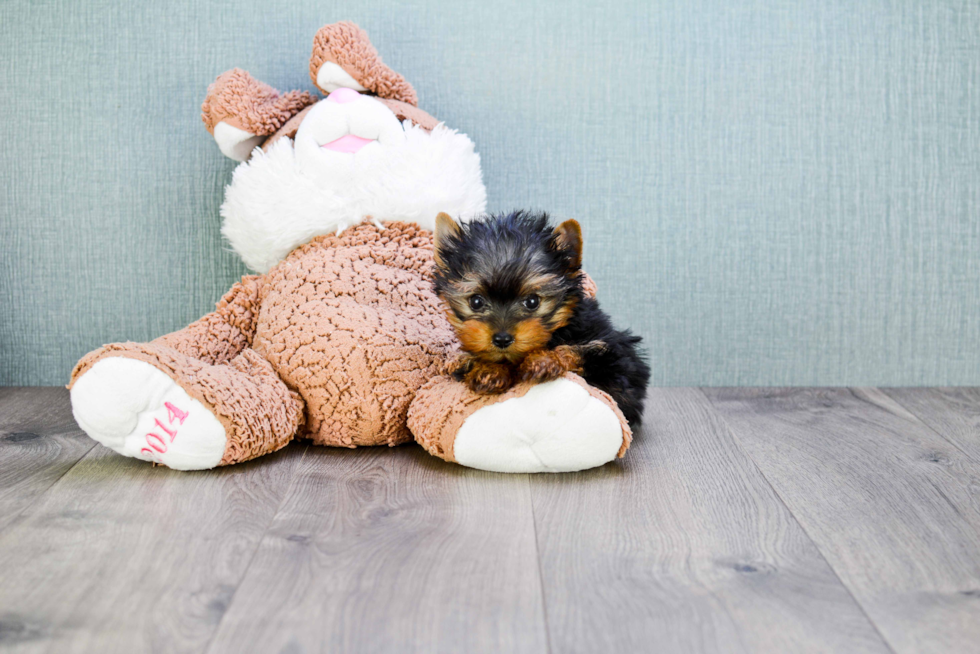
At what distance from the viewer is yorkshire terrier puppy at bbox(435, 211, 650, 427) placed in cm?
138

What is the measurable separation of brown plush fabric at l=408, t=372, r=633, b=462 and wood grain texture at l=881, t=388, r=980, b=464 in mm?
820

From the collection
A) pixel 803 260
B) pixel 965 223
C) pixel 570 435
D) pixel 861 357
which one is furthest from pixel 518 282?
pixel 965 223

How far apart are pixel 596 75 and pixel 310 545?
1476 millimetres

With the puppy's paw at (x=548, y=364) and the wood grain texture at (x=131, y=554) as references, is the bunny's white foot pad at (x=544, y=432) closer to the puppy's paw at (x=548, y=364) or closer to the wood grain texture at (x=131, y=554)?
the puppy's paw at (x=548, y=364)

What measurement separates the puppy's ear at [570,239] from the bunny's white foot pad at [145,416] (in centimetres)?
70

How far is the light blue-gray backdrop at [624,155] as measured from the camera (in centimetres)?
210

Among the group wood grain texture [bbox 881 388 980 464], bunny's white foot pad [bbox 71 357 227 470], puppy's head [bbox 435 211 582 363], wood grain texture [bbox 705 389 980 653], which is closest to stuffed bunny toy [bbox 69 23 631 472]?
bunny's white foot pad [bbox 71 357 227 470]

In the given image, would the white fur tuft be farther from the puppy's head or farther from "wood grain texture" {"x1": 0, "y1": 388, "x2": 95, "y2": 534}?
"wood grain texture" {"x1": 0, "y1": 388, "x2": 95, "y2": 534}

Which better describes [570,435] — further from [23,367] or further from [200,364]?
[23,367]

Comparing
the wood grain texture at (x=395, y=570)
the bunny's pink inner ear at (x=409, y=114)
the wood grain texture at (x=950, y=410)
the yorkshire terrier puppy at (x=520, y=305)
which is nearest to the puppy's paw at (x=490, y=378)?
the yorkshire terrier puppy at (x=520, y=305)

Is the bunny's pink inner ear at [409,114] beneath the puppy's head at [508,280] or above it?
above

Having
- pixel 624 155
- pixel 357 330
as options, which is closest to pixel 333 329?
pixel 357 330

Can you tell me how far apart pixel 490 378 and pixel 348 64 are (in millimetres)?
852

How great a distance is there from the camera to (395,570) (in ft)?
3.58
